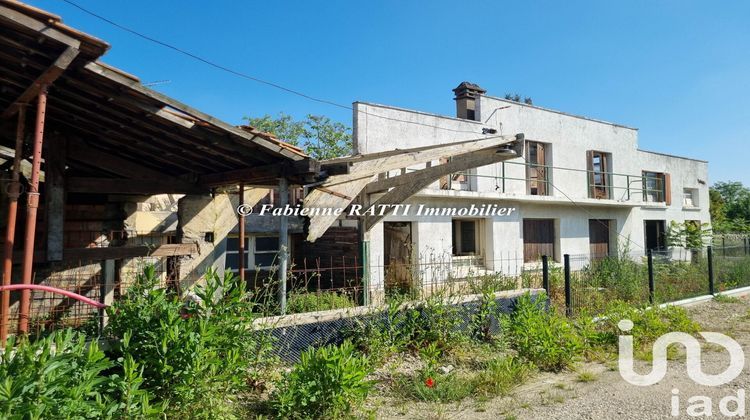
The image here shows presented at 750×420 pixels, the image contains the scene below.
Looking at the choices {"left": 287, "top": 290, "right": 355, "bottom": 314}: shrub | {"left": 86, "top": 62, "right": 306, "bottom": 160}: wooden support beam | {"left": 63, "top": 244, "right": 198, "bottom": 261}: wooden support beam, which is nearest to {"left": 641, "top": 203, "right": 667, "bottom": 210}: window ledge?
{"left": 287, "top": 290, "right": 355, "bottom": 314}: shrub

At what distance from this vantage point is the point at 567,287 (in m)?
8.88

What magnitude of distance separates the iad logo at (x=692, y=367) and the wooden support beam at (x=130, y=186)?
246 inches

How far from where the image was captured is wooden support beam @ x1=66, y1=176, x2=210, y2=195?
6.13 meters

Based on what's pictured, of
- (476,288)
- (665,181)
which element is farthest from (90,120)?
(665,181)

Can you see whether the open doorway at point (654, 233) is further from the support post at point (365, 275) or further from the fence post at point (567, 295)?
the support post at point (365, 275)

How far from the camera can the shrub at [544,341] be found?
19.8 ft

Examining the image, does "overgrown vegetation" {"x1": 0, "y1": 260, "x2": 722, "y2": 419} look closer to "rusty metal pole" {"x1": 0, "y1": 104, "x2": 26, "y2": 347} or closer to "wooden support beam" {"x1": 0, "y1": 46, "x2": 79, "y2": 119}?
"rusty metal pole" {"x1": 0, "y1": 104, "x2": 26, "y2": 347}

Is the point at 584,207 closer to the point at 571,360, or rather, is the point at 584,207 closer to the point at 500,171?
the point at 500,171

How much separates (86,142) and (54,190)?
0.73 metres

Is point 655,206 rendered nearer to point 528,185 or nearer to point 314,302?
point 528,185

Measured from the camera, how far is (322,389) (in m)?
4.16

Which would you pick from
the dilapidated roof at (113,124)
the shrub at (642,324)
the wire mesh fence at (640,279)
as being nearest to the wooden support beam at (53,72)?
the dilapidated roof at (113,124)

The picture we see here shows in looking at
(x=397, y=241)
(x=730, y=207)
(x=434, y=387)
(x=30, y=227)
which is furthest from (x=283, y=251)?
(x=730, y=207)

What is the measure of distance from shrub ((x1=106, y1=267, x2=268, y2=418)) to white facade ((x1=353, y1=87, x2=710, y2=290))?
4204mm
